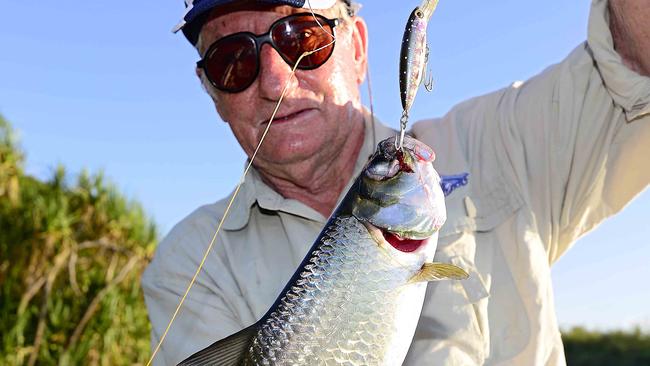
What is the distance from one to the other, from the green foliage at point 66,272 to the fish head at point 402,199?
985cm

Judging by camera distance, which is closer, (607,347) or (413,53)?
(413,53)

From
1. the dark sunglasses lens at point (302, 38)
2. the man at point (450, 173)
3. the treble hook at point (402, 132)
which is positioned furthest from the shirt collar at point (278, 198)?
the treble hook at point (402, 132)

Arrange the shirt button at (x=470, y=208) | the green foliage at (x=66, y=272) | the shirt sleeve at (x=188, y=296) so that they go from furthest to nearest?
1. the green foliage at (x=66, y=272)
2. the shirt sleeve at (x=188, y=296)
3. the shirt button at (x=470, y=208)

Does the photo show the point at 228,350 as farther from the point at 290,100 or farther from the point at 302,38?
the point at 302,38

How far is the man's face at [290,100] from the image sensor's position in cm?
410

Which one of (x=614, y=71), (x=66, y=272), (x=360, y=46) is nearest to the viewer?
(x=614, y=71)

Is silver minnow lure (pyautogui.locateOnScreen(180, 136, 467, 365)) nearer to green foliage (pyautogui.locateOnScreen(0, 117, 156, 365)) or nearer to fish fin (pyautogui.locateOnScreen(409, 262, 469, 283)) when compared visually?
fish fin (pyautogui.locateOnScreen(409, 262, 469, 283))

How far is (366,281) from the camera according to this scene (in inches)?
100

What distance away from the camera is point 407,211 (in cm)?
253

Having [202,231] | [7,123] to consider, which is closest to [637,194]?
[202,231]

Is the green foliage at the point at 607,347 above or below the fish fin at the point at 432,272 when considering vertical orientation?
below

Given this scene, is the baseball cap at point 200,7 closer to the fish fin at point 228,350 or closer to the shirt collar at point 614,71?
the shirt collar at point 614,71

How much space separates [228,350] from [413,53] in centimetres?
109

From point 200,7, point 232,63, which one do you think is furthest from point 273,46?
point 200,7
